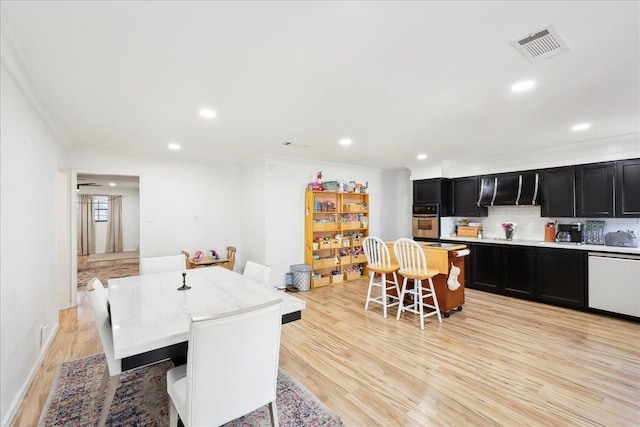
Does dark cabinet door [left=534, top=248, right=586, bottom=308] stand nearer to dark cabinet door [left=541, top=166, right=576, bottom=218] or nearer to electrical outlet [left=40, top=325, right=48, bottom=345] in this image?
dark cabinet door [left=541, top=166, right=576, bottom=218]

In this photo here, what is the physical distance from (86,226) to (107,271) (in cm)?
384

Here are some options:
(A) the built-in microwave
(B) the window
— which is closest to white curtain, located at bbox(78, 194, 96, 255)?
(B) the window

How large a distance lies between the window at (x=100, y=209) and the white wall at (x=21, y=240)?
26.9ft

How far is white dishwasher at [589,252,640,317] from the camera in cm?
356

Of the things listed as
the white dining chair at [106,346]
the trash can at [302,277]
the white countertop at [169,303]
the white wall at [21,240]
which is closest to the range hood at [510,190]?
the trash can at [302,277]

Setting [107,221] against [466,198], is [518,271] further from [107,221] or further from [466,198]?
[107,221]

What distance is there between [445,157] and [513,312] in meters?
2.71

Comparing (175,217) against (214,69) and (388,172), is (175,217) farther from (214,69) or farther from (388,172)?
(388,172)

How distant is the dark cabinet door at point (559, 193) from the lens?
4.33m

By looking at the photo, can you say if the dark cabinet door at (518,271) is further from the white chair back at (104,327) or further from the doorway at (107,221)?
the doorway at (107,221)

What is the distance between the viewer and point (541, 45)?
1739mm

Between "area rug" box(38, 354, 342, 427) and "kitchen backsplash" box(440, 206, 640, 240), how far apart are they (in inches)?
176

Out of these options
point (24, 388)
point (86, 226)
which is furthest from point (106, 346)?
point (86, 226)

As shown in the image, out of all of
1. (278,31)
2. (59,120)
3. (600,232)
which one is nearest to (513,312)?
(600,232)
